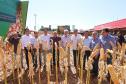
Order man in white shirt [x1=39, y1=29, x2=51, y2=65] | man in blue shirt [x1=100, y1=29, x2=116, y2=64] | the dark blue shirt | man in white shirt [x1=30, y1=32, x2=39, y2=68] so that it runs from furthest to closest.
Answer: man in white shirt [x1=39, y1=29, x2=51, y2=65], man in white shirt [x1=30, y1=32, x2=39, y2=68], the dark blue shirt, man in blue shirt [x1=100, y1=29, x2=116, y2=64]

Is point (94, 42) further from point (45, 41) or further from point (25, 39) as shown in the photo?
point (25, 39)

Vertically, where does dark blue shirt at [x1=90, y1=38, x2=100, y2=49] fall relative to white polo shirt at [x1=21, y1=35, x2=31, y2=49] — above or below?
below

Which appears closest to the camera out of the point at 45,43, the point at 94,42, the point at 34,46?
the point at 94,42

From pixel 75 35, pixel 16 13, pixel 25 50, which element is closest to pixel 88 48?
pixel 75 35

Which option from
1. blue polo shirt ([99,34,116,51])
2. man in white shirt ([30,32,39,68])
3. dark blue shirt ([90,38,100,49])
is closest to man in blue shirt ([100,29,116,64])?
blue polo shirt ([99,34,116,51])

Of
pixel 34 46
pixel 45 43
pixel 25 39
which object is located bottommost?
pixel 34 46

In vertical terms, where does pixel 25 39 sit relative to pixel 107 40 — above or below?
above

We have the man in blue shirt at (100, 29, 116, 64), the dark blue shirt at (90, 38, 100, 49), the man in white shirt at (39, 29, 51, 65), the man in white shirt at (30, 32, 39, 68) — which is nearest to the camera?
the man in blue shirt at (100, 29, 116, 64)

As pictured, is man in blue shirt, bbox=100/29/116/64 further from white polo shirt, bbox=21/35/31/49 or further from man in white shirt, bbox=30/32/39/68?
white polo shirt, bbox=21/35/31/49

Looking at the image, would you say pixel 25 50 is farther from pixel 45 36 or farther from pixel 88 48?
pixel 88 48

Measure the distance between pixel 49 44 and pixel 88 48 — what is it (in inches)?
73.2

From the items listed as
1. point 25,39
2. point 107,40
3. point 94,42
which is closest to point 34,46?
point 25,39

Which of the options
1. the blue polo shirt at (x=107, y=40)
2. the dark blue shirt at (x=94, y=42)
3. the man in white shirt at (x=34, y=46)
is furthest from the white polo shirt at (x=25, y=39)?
the blue polo shirt at (x=107, y=40)

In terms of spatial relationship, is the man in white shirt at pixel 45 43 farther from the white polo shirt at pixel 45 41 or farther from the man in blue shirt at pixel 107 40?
the man in blue shirt at pixel 107 40
